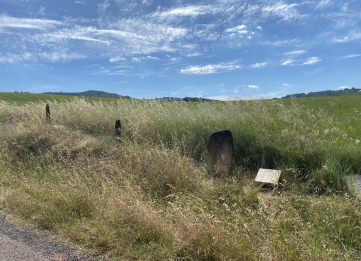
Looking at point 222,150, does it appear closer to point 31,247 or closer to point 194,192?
point 194,192

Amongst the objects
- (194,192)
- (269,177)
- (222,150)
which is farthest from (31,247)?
(269,177)

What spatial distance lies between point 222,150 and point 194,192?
1262 mm

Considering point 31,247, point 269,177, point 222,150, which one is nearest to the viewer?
point 31,247

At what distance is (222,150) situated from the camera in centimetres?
509

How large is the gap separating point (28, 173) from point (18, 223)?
2.47m

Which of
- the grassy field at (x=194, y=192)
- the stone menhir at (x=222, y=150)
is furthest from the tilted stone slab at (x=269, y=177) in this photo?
the stone menhir at (x=222, y=150)

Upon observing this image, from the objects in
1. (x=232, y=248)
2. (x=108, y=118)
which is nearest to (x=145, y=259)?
(x=232, y=248)

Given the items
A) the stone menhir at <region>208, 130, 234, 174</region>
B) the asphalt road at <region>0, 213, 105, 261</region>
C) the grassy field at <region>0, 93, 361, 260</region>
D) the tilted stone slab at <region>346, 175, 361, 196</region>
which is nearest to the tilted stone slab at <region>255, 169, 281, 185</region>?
the grassy field at <region>0, 93, 361, 260</region>

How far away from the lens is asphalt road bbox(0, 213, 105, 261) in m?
2.96

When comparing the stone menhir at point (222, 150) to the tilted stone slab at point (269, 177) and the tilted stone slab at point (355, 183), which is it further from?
the tilted stone slab at point (355, 183)

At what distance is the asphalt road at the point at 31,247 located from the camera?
2963 mm

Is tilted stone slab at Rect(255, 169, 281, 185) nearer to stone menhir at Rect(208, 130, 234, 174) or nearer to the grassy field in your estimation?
the grassy field

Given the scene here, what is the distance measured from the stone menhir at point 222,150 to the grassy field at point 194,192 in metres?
0.25

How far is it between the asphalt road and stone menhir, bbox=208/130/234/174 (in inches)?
115
